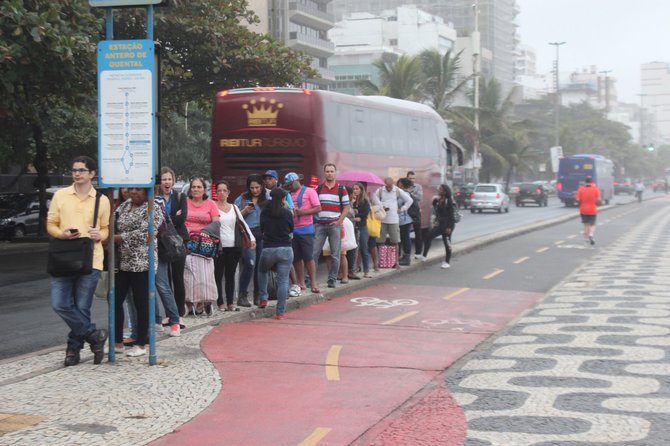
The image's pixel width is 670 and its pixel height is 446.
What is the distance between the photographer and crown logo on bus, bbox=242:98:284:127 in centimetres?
1881

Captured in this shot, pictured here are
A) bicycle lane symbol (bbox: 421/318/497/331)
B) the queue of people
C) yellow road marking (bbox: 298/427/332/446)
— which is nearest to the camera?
yellow road marking (bbox: 298/427/332/446)

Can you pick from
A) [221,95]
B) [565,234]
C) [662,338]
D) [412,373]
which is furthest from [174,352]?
[565,234]

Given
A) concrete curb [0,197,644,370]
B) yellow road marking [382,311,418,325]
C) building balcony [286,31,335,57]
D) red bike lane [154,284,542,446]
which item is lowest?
yellow road marking [382,311,418,325]

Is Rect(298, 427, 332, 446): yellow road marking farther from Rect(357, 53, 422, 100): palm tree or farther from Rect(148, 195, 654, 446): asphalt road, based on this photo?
Rect(357, 53, 422, 100): palm tree

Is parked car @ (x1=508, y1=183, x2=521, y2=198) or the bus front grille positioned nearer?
the bus front grille

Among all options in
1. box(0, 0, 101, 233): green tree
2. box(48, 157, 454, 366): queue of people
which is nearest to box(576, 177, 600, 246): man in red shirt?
box(48, 157, 454, 366): queue of people

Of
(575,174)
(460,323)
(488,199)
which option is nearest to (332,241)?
(460,323)

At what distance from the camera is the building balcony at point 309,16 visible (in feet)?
229

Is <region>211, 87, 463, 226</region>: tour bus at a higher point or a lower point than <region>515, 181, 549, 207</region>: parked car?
higher

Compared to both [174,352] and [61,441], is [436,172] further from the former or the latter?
[61,441]

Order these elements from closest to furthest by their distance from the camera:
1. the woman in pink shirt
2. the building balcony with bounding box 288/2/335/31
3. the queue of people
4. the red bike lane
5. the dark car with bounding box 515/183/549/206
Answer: the red bike lane < the queue of people < the woman in pink shirt < the dark car with bounding box 515/183/549/206 < the building balcony with bounding box 288/2/335/31

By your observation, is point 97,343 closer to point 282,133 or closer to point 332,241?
point 332,241

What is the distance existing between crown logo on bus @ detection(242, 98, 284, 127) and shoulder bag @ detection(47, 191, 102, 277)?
11.1m

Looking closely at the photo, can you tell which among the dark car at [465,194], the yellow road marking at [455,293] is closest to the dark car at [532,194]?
the dark car at [465,194]
